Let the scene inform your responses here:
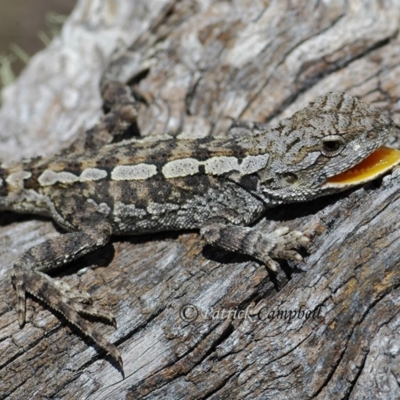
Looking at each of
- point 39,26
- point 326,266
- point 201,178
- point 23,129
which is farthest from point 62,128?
point 39,26

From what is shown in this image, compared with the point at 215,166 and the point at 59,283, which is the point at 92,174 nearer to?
the point at 59,283

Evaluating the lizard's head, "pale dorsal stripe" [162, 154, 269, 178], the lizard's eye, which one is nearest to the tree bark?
the lizard's head

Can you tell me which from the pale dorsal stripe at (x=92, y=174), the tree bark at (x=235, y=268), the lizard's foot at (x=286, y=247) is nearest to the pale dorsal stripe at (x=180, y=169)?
the pale dorsal stripe at (x=92, y=174)

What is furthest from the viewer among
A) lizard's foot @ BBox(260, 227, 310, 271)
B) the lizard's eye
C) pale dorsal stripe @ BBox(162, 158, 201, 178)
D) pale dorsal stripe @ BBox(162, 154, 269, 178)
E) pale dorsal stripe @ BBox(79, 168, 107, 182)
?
pale dorsal stripe @ BBox(79, 168, 107, 182)

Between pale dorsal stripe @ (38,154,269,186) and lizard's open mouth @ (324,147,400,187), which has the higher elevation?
pale dorsal stripe @ (38,154,269,186)

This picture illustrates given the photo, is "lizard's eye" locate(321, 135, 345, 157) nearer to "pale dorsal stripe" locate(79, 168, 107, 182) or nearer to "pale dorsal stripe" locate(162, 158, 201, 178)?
"pale dorsal stripe" locate(162, 158, 201, 178)

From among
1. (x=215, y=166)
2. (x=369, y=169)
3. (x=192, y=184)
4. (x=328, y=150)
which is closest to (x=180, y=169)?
(x=192, y=184)

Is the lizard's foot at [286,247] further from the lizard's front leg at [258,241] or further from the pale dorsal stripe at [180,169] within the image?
the pale dorsal stripe at [180,169]
